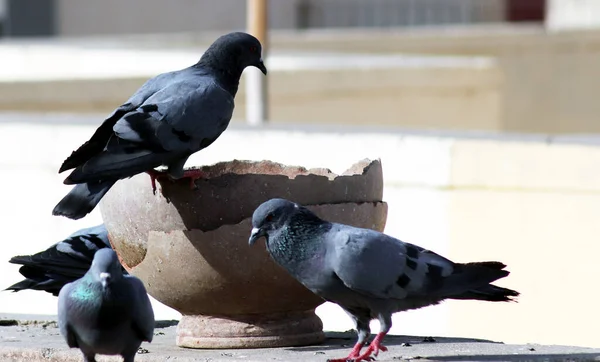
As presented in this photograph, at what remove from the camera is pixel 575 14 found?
77.1 feet

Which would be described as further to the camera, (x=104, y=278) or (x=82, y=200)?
(x=82, y=200)

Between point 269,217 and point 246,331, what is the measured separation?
2.63ft

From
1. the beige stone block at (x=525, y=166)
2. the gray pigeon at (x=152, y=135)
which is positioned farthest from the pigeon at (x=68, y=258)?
the beige stone block at (x=525, y=166)

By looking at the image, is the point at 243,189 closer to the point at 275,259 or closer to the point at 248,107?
the point at 275,259

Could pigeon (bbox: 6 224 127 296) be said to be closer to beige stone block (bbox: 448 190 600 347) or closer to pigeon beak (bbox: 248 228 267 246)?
pigeon beak (bbox: 248 228 267 246)

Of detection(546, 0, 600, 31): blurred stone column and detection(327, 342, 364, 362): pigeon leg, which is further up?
detection(546, 0, 600, 31): blurred stone column

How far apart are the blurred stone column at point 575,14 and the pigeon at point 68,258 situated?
18071 mm

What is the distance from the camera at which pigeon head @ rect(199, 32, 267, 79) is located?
5.50 meters

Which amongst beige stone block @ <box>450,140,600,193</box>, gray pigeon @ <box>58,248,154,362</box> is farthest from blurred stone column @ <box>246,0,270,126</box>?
gray pigeon @ <box>58,248,154,362</box>

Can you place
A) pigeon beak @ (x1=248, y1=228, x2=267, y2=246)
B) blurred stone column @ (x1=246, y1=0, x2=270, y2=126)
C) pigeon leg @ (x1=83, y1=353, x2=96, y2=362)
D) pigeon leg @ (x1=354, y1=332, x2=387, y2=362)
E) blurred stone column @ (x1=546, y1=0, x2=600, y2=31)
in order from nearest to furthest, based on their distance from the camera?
pigeon leg @ (x1=83, y1=353, x2=96, y2=362) < pigeon beak @ (x1=248, y1=228, x2=267, y2=246) < pigeon leg @ (x1=354, y1=332, x2=387, y2=362) < blurred stone column @ (x1=246, y1=0, x2=270, y2=126) < blurred stone column @ (x1=546, y1=0, x2=600, y2=31)

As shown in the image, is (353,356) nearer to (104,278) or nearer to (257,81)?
(104,278)

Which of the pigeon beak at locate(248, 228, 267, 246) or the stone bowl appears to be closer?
the pigeon beak at locate(248, 228, 267, 246)

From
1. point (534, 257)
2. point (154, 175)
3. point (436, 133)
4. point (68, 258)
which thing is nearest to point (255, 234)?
point (154, 175)

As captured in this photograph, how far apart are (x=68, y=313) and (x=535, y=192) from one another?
3.64 metres
